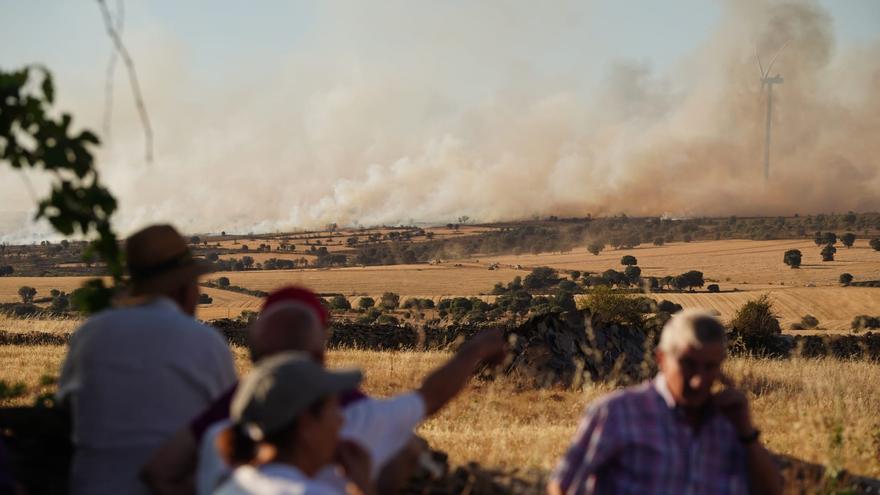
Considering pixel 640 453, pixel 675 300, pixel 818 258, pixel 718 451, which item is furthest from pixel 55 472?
pixel 818 258

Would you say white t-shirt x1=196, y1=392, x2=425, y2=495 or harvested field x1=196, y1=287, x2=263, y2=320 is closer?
white t-shirt x1=196, y1=392, x2=425, y2=495

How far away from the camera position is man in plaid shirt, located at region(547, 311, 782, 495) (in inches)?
163

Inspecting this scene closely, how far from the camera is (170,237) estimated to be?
422cm

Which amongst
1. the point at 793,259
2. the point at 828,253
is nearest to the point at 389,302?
the point at 793,259

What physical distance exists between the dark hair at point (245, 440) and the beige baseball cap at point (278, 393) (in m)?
0.02

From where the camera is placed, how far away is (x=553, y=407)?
12734 mm

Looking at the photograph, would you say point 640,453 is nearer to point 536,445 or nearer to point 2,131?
point 2,131

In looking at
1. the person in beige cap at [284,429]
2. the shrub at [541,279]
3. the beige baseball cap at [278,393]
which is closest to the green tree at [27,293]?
the shrub at [541,279]

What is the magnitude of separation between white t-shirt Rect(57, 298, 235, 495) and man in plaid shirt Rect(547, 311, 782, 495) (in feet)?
5.61

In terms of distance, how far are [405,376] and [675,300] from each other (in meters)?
51.5

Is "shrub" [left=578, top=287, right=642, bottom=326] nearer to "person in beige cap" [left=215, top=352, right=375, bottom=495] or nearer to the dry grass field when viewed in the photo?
the dry grass field

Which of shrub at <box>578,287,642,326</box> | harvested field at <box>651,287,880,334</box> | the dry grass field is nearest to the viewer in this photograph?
the dry grass field

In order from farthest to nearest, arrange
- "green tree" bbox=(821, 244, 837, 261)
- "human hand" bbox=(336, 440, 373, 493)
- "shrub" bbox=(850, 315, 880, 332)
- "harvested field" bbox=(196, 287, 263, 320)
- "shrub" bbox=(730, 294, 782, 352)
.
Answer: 1. "green tree" bbox=(821, 244, 837, 261)
2. "harvested field" bbox=(196, 287, 263, 320)
3. "shrub" bbox=(850, 315, 880, 332)
4. "shrub" bbox=(730, 294, 782, 352)
5. "human hand" bbox=(336, 440, 373, 493)

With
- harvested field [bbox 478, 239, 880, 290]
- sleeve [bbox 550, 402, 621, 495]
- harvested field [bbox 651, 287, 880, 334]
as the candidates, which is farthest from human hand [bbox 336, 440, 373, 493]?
harvested field [bbox 478, 239, 880, 290]
